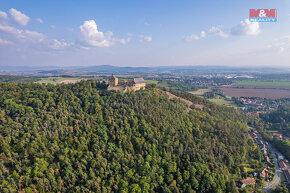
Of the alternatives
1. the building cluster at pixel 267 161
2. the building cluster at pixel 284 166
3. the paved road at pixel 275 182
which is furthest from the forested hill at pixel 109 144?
the building cluster at pixel 284 166

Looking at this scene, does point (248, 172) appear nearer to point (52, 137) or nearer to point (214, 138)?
point (214, 138)

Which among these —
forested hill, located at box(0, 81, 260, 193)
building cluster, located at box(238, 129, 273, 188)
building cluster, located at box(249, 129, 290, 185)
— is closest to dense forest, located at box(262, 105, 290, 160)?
building cluster, located at box(249, 129, 290, 185)

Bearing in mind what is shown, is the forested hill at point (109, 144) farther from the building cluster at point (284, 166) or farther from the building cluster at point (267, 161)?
the building cluster at point (284, 166)

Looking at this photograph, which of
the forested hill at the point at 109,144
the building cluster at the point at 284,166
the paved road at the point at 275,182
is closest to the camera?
the forested hill at the point at 109,144

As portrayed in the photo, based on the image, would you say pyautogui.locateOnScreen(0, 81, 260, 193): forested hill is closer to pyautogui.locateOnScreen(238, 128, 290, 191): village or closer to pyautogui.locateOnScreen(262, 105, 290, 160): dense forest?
pyautogui.locateOnScreen(238, 128, 290, 191): village

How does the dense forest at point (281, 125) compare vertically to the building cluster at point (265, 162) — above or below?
above

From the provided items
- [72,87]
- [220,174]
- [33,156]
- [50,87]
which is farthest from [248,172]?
[50,87]

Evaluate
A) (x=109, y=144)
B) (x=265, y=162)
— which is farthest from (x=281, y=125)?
(x=109, y=144)
